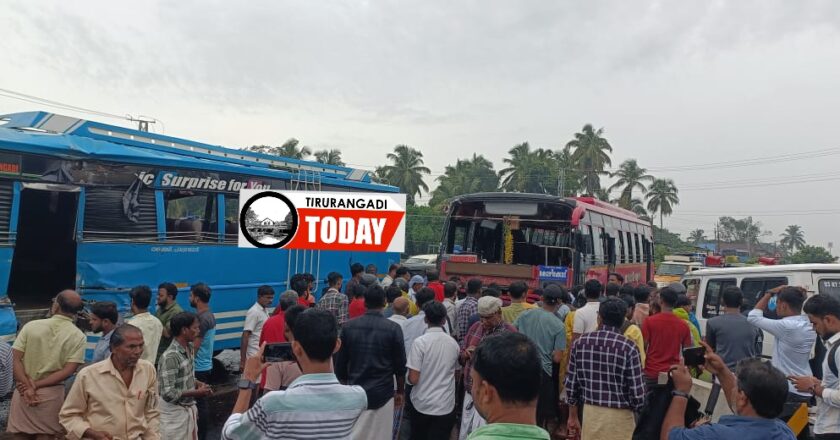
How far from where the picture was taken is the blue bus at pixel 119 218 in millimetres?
7668

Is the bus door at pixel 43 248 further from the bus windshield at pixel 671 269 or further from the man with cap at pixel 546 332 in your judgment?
the bus windshield at pixel 671 269

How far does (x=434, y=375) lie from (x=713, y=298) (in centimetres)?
547

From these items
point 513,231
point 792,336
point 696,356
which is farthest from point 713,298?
point 696,356

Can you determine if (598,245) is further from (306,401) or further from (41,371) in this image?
(306,401)

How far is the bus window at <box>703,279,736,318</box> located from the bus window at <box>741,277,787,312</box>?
0.47 metres

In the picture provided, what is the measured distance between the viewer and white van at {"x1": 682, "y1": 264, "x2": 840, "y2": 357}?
711cm

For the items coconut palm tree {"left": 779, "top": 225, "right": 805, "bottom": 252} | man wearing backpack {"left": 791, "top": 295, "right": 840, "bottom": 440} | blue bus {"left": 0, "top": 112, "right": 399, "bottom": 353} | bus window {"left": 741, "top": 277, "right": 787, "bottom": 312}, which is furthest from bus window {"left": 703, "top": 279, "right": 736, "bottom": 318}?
coconut palm tree {"left": 779, "top": 225, "right": 805, "bottom": 252}

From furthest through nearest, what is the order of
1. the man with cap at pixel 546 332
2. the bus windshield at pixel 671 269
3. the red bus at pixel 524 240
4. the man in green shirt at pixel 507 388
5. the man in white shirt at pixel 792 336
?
the bus windshield at pixel 671 269 → the red bus at pixel 524 240 → the man with cap at pixel 546 332 → the man in white shirt at pixel 792 336 → the man in green shirt at pixel 507 388

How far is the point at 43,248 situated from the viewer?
9.01 m

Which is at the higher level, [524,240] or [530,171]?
[530,171]

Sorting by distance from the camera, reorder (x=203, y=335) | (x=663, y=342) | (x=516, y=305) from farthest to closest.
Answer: (x=516, y=305) → (x=203, y=335) → (x=663, y=342)

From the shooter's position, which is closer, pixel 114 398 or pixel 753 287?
pixel 114 398

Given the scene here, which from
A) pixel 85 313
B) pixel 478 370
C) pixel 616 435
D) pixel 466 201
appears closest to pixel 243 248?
pixel 85 313

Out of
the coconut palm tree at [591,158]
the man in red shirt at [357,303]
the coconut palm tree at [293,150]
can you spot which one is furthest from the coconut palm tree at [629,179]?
the man in red shirt at [357,303]
